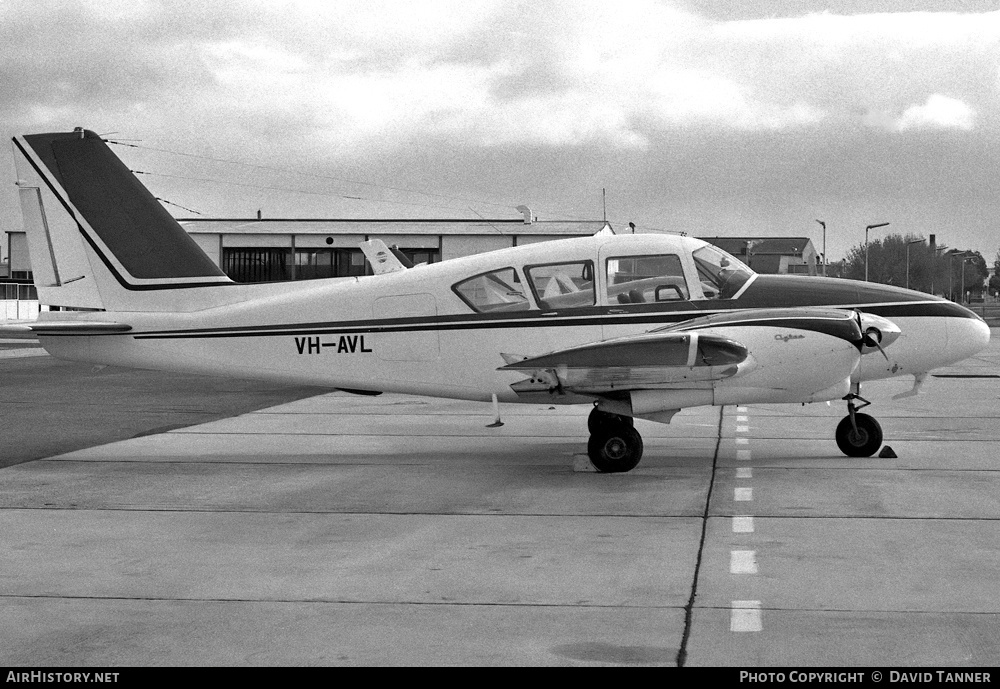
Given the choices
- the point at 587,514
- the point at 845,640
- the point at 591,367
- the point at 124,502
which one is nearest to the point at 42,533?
the point at 124,502

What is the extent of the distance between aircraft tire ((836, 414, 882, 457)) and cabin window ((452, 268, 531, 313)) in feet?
11.6

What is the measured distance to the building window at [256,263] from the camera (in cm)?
6750

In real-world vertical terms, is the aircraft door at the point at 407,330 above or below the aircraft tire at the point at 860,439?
above

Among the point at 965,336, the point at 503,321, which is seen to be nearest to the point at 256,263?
the point at 503,321

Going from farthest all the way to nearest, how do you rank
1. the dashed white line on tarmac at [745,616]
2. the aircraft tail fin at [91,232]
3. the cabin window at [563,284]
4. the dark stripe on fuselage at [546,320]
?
the aircraft tail fin at [91,232]
the cabin window at [563,284]
the dark stripe on fuselage at [546,320]
the dashed white line on tarmac at [745,616]

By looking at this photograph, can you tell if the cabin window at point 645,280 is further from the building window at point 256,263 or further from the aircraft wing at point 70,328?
the building window at point 256,263

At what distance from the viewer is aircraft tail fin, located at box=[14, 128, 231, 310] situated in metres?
12.3

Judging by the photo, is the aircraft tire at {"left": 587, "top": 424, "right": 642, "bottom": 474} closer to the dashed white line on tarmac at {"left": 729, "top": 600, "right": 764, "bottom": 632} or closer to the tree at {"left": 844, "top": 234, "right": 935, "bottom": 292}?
the dashed white line on tarmac at {"left": 729, "top": 600, "right": 764, "bottom": 632}

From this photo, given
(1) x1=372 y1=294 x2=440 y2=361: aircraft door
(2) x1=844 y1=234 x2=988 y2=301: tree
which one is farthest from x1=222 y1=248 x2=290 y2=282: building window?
(2) x1=844 y1=234 x2=988 y2=301: tree

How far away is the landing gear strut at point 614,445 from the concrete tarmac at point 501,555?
31cm

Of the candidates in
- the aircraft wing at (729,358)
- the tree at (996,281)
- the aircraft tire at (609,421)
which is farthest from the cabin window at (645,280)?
the tree at (996,281)

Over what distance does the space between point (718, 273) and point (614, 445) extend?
2055 millimetres

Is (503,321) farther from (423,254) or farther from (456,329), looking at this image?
(423,254)

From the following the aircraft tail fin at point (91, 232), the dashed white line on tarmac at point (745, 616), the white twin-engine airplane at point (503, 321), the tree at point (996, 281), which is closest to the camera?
the dashed white line on tarmac at point (745, 616)
